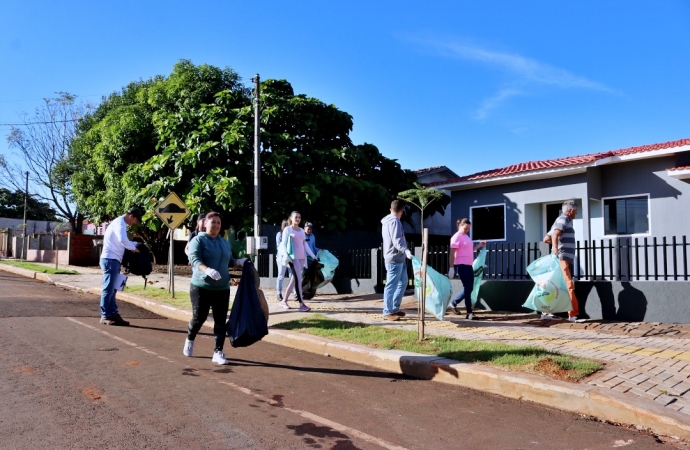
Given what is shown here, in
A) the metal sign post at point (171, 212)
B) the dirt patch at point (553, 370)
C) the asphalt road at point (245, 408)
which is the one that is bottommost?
the asphalt road at point (245, 408)

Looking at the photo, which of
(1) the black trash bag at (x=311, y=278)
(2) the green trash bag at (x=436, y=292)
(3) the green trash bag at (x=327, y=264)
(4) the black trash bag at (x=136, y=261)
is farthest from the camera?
(3) the green trash bag at (x=327, y=264)

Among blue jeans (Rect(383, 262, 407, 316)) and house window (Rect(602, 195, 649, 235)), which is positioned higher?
house window (Rect(602, 195, 649, 235))

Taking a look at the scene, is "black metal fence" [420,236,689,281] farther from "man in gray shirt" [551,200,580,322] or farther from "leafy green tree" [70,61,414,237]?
"leafy green tree" [70,61,414,237]

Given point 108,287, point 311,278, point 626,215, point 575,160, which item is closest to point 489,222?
point 575,160

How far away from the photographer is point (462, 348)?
625cm

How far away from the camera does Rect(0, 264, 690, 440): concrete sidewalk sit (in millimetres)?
4387

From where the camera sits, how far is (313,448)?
364 centimetres

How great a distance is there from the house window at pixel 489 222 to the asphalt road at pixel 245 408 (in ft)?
35.5

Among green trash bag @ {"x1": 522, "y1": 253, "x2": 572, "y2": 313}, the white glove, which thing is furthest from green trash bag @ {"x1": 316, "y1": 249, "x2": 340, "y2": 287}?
the white glove

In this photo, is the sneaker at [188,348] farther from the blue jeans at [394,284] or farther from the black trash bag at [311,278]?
the black trash bag at [311,278]

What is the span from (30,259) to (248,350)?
31702 mm

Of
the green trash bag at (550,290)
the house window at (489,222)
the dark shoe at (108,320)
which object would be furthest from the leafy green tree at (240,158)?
the green trash bag at (550,290)

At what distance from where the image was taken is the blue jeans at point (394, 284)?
8.57m

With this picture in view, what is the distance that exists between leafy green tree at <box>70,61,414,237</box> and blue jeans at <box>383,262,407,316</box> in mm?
7354
